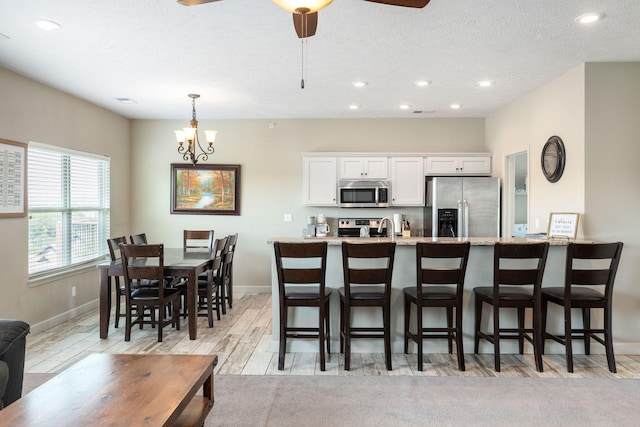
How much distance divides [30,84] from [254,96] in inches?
91.1

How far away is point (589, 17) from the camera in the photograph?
2.86m

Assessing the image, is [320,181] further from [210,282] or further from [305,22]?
[305,22]

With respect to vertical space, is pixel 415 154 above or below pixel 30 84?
below

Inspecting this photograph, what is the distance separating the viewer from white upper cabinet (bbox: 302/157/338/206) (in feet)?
19.8

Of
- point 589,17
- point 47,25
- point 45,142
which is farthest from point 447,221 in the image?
point 45,142

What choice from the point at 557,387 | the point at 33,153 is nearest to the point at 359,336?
the point at 557,387

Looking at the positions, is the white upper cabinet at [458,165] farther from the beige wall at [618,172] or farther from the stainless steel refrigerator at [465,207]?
the beige wall at [618,172]

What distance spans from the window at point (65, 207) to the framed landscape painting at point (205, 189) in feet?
3.22

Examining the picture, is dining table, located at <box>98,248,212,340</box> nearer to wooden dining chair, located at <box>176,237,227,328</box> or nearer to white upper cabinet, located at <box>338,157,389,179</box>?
wooden dining chair, located at <box>176,237,227,328</box>

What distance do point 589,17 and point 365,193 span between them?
3.51m

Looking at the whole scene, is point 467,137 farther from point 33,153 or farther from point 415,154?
point 33,153

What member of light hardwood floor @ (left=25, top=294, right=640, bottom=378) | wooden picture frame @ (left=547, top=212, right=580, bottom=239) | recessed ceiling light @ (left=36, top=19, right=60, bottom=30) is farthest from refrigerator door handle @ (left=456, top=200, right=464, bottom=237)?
recessed ceiling light @ (left=36, top=19, right=60, bottom=30)

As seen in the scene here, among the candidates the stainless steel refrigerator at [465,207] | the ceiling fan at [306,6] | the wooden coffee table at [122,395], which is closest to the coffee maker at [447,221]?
the stainless steel refrigerator at [465,207]

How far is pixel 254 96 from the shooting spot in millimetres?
5031
